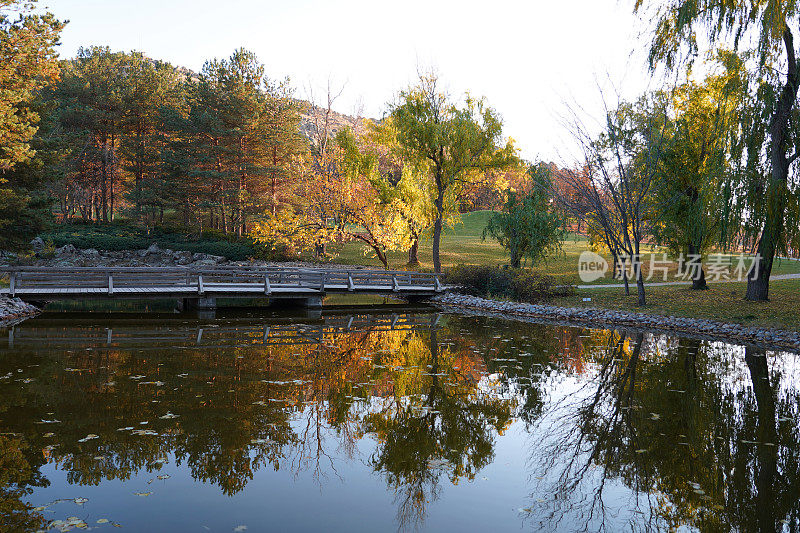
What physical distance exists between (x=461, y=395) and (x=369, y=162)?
25469mm

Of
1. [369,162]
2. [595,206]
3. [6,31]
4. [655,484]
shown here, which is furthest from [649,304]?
[6,31]

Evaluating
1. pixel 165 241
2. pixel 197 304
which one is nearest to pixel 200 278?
pixel 197 304

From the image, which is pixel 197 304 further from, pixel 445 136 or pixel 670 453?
pixel 670 453

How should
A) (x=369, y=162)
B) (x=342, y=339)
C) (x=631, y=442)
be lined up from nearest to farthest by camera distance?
(x=631, y=442)
(x=342, y=339)
(x=369, y=162)

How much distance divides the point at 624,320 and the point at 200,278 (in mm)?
15106

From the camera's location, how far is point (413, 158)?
2775 cm

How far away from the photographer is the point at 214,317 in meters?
19.5

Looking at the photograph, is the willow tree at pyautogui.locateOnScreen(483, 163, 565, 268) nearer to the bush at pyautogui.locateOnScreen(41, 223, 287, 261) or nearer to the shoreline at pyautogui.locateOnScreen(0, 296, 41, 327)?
the bush at pyautogui.locateOnScreen(41, 223, 287, 261)

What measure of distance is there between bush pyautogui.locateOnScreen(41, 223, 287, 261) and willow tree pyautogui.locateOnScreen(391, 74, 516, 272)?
12320mm

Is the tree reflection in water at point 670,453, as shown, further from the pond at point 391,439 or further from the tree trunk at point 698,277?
the tree trunk at point 698,277

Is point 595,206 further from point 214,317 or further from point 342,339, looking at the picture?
point 214,317

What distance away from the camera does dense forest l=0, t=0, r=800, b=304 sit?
1722cm

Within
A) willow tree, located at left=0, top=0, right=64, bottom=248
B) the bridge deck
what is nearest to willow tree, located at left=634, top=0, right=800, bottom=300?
the bridge deck

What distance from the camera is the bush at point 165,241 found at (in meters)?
35.5
